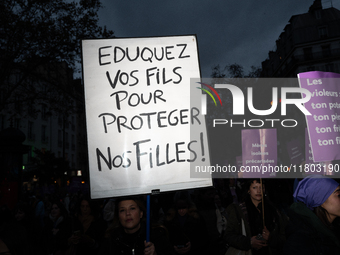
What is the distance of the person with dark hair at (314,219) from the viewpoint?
7.06 feet

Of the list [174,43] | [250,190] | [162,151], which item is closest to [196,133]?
[162,151]

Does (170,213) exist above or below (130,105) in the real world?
below

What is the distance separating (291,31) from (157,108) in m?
47.7

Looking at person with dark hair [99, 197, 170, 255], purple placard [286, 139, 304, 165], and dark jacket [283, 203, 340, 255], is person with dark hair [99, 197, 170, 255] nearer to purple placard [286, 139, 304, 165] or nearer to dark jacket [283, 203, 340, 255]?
dark jacket [283, 203, 340, 255]

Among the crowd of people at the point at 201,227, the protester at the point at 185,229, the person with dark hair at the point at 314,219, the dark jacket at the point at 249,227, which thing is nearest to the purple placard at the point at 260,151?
the crowd of people at the point at 201,227

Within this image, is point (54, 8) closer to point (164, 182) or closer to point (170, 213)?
point (170, 213)

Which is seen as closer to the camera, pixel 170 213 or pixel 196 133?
pixel 196 133

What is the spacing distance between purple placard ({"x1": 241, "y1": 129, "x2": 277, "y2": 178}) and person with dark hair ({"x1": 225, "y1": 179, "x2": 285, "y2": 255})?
2.72ft

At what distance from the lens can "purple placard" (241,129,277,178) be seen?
482cm

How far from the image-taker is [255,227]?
3.78m

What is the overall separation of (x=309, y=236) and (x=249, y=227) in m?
1.65

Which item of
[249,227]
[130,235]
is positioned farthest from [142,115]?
[249,227]

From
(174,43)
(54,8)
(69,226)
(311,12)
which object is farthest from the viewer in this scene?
(311,12)

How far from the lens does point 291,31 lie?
44.4 metres
